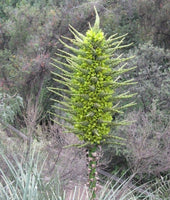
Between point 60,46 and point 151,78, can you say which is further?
point 60,46

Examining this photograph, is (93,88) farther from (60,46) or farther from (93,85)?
(60,46)

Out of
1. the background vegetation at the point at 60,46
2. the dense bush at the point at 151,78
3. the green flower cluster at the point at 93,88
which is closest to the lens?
the green flower cluster at the point at 93,88

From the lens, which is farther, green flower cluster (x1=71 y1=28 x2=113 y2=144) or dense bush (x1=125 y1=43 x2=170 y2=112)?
dense bush (x1=125 y1=43 x2=170 y2=112)

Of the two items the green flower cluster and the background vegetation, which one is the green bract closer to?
the green flower cluster

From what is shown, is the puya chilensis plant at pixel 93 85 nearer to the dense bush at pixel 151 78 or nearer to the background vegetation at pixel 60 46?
the background vegetation at pixel 60 46

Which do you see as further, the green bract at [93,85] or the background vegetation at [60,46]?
the background vegetation at [60,46]

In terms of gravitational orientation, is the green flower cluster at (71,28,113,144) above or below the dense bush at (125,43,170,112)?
above

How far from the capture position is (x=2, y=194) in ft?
7.97

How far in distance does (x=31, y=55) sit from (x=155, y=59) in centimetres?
652

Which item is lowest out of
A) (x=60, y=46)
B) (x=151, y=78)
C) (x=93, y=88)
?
(x=151, y=78)

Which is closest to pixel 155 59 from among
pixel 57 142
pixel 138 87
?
pixel 138 87

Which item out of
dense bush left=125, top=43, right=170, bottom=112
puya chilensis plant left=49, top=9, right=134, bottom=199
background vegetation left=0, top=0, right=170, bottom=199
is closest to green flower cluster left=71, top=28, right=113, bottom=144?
puya chilensis plant left=49, top=9, right=134, bottom=199

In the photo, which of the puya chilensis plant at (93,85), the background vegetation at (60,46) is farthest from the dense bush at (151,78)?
the puya chilensis plant at (93,85)

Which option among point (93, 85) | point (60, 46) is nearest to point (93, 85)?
point (93, 85)
